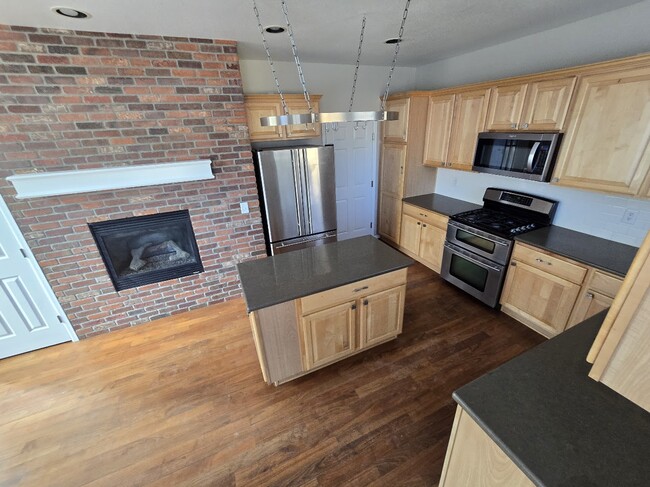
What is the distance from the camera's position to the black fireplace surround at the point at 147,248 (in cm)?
278

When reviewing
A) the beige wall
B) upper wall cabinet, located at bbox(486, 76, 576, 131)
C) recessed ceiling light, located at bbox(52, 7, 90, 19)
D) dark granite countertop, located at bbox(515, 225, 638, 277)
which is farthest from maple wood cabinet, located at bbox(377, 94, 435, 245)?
recessed ceiling light, located at bbox(52, 7, 90, 19)

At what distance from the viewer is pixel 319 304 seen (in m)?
2.06

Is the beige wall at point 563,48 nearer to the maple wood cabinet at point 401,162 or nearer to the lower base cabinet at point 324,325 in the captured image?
the maple wood cabinet at point 401,162

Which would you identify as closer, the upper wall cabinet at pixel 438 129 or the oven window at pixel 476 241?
the oven window at pixel 476 241

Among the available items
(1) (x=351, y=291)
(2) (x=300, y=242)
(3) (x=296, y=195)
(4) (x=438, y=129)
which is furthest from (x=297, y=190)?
(4) (x=438, y=129)

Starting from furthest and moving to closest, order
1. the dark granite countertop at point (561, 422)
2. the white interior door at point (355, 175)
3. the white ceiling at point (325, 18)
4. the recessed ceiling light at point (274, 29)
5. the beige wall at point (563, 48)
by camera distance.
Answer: the white interior door at point (355, 175), the recessed ceiling light at point (274, 29), the beige wall at point (563, 48), the white ceiling at point (325, 18), the dark granite countertop at point (561, 422)

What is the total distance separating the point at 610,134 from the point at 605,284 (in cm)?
115

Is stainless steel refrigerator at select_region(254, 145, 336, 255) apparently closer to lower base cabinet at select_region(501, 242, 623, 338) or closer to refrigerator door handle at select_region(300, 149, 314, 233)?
refrigerator door handle at select_region(300, 149, 314, 233)

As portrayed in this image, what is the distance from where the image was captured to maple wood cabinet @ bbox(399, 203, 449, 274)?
3.50m

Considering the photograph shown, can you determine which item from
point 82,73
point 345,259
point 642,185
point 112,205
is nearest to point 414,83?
point 642,185

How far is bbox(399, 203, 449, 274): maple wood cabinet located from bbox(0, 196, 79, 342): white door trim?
13.8 ft

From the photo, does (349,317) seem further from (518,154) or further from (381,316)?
(518,154)

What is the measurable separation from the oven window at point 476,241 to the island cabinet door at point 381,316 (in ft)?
3.87

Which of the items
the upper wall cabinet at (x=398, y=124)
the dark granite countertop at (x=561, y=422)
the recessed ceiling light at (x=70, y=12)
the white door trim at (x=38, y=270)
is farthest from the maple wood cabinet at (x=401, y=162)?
the white door trim at (x=38, y=270)
